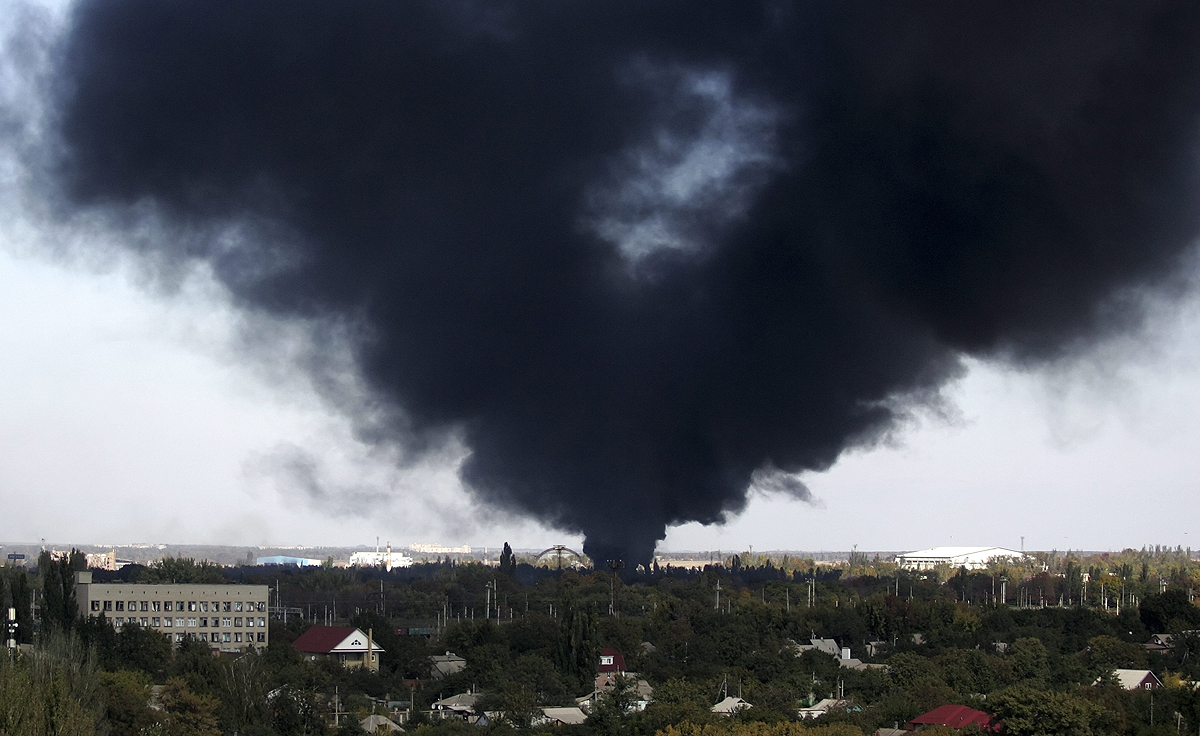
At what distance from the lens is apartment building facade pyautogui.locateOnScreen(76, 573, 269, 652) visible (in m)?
66.1

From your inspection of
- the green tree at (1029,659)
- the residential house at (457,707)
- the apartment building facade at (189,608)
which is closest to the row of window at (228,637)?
the apartment building facade at (189,608)

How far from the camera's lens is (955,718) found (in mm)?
36312

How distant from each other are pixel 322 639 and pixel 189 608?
11122 mm

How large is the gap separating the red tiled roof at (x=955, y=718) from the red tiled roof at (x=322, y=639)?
27.4 metres

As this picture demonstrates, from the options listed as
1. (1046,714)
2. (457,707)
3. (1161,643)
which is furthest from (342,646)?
(1161,643)

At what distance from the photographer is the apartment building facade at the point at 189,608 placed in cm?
6612

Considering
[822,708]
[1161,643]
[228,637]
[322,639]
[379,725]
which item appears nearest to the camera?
[379,725]

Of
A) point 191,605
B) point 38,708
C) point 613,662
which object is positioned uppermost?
point 191,605

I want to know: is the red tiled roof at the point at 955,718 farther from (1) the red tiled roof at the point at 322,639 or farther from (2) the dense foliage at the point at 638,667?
(1) the red tiled roof at the point at 322,639

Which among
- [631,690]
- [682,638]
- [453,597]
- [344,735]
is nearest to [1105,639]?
[682,638]

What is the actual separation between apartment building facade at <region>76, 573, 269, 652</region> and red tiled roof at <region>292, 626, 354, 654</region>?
623 centimetres

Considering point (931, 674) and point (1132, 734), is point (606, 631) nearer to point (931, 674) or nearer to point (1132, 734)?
point (931, 674)

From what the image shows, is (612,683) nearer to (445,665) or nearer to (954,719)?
(445,665)

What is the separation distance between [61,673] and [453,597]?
208 ft
